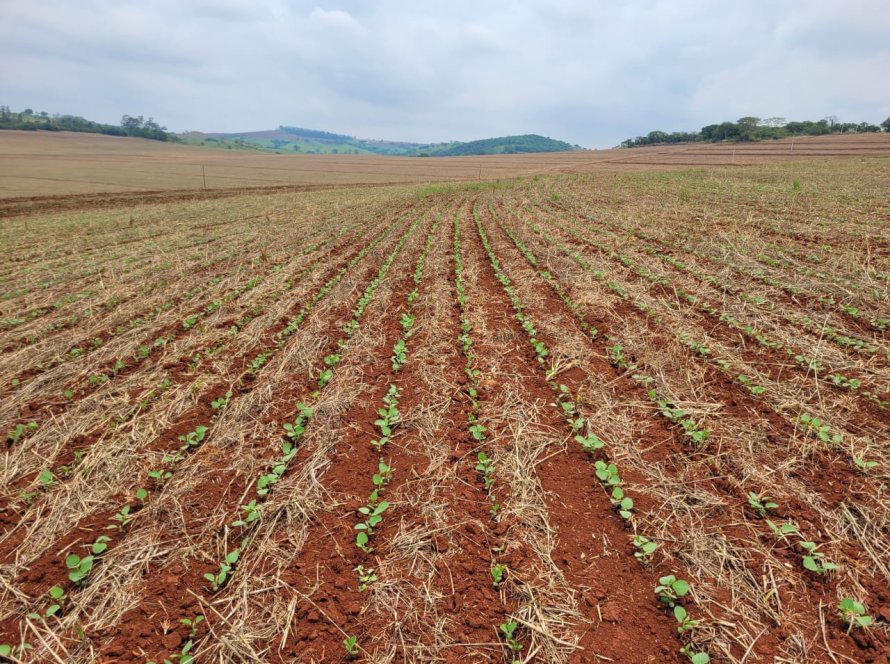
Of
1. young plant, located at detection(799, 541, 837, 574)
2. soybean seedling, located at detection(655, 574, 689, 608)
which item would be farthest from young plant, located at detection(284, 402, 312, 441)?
young plant, located at detection(799, 541, 837, 574)

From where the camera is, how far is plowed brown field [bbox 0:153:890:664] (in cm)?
241

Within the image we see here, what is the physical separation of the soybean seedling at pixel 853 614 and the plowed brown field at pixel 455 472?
14 millimetres

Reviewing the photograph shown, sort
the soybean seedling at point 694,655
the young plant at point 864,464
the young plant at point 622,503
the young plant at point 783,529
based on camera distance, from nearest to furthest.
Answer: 1. the soybean seedling at point 694,655
2. the young plant at point 783,529
3. the young plant at point 622,503
4. the young plant at point 864,464

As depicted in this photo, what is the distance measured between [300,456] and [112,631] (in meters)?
1.64

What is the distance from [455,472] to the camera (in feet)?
11.8

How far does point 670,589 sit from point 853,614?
95 cm

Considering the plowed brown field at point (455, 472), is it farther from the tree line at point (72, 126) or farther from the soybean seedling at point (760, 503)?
the tree line at point (72, 126)

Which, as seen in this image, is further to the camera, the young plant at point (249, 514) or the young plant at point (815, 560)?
the young plant at point (249, 514)

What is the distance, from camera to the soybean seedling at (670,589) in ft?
8.16

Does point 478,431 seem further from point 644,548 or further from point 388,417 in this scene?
point 644,548

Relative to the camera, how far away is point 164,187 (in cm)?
3697

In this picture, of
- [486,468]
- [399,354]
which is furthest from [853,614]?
[399,354]

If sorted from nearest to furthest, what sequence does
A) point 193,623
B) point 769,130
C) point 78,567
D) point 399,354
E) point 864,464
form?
1. point 193,623
2. point 78,567
3. point 864,464
4. point 399,354
5. point 769,130

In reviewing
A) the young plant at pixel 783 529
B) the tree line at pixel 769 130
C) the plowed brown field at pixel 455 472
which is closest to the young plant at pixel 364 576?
the plowed brown field at pixel 455 472
